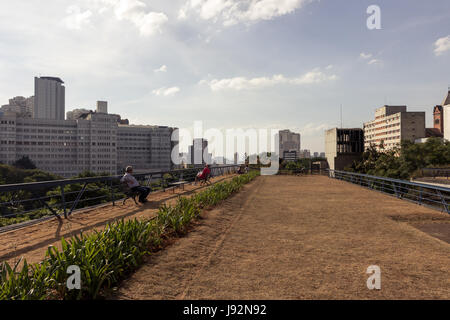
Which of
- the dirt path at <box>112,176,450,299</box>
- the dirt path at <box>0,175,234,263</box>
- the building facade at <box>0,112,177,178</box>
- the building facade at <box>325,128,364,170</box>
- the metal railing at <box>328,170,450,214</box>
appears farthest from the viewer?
the building facade at <box>0,112,177,178</box>

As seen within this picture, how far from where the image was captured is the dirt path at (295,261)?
13.7 ft

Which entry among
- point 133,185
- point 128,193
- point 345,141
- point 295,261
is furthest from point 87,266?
point 345,141

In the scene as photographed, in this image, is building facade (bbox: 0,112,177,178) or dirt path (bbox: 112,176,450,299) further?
building facade (bbox: 0,112,177,178)

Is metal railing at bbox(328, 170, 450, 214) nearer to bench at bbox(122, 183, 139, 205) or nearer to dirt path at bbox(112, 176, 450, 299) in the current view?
dirt path at bbox(112, 176, 450, 299)

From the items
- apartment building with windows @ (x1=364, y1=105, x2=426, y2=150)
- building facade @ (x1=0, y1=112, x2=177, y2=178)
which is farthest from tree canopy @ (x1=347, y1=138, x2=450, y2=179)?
building facade @ (x1=0, y1=112, x2=177, y2=178)

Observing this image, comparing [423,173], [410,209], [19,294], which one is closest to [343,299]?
[19,294]

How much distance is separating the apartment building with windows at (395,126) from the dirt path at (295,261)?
114 meters

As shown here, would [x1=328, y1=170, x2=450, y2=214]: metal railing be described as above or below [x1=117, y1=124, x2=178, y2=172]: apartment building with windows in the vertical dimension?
below

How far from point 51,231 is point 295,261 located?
6.01m

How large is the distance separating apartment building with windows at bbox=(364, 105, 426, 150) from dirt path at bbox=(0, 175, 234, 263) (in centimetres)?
11558

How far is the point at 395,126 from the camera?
134m

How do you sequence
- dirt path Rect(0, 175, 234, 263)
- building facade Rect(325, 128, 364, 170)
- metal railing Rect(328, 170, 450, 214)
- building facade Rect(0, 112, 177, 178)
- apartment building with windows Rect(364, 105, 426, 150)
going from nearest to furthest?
dirt path Rect(0, 175, 234, 263), metal railing Rect(328, 170, 450, 214), building facade Rect(325, 128, 364, 170), apartment building with windows Rect(364, 105, 426, 150), building facade Rect(0, 112, 177, 178)

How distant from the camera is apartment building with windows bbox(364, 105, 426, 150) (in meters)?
126

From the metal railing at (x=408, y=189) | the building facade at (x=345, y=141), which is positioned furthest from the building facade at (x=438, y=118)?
the metal railing at (x=408, y=189)
